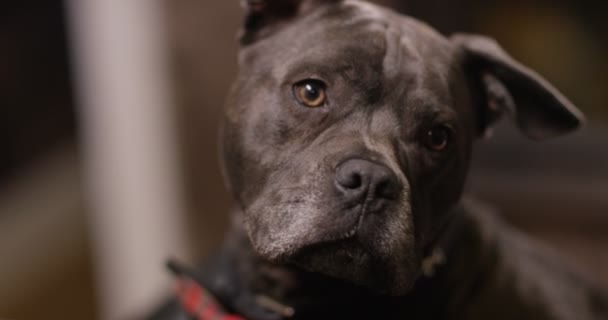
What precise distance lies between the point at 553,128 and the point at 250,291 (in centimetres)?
76

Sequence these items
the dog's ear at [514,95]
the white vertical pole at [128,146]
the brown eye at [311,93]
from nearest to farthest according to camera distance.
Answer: the brown eye at [311,93]
the dog's ear at [514,95]
the white vertical pole at [128,146]

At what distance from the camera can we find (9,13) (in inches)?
138

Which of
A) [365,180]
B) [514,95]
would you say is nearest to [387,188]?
[365,180]

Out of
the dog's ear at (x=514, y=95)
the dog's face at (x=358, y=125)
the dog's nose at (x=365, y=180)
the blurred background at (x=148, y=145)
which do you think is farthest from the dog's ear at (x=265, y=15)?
the blurred background at (x=148, y=145)

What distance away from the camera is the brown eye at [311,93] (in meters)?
1.49

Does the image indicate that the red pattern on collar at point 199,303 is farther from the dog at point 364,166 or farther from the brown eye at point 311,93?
the brown eye at point 311,93

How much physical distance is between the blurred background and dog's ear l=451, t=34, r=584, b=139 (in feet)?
4.26

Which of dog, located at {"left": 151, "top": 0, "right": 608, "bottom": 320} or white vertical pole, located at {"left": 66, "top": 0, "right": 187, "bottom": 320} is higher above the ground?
dog, located at {"left": 151, "top": 0, "right": 608, "bottom": 320}

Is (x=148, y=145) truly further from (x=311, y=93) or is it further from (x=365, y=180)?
(x=365, y=180)

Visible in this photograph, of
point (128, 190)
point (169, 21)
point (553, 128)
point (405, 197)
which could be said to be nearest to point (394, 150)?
point (405, 197)

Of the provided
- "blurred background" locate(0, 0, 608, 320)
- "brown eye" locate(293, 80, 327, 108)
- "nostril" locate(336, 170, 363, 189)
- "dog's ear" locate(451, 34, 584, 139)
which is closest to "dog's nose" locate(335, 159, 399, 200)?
"nostril" locate(336, 170, 363, 189)

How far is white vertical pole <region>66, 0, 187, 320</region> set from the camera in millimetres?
2949

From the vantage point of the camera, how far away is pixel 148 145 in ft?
10.2

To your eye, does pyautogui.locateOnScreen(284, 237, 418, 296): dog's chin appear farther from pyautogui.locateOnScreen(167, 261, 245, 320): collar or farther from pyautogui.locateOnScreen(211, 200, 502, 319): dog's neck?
pyautogui.locateOnScreen(167, 261, 245, 320): collar
